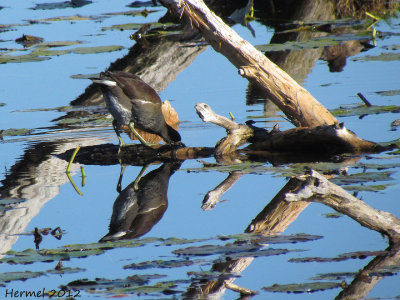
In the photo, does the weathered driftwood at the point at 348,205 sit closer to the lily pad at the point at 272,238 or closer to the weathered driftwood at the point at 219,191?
the lily pad at the point at 272,238

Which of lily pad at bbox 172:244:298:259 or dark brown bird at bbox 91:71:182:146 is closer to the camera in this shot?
lily pad at bbox 172:244:298:259

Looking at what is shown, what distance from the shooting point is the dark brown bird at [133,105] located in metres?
7.04

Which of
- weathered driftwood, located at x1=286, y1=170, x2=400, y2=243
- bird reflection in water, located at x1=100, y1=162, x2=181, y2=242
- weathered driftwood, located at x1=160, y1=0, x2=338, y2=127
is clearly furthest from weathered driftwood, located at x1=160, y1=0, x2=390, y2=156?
weathered driftwood, located at x1=286, y1=170, x2=400, y2=243

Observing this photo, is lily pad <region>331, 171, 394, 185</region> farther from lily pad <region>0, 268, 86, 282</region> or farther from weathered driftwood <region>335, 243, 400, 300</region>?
lily pad <region>0, 268, 86, 282</region>

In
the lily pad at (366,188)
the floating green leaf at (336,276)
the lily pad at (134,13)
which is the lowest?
the lily pad at (134,13)

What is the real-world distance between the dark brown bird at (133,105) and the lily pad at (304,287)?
12.2ft

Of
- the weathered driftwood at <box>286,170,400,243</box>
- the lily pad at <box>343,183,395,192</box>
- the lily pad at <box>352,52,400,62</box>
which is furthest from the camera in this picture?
the lily pad at <box>352,52,400,62</box>

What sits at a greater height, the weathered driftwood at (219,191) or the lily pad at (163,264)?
the lily pad at (163,264)

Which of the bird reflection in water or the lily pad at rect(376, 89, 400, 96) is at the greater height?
the bird reflection in water

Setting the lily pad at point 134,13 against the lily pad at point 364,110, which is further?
the lily pad at point 134,13

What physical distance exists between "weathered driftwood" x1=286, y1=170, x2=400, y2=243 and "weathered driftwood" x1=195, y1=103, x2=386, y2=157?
6.50ft

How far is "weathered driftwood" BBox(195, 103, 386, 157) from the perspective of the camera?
6.15m

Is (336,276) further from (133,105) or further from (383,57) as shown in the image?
(383,57)

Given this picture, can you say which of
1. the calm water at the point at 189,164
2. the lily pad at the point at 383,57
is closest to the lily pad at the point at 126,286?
the calm water at the point at 189,164
